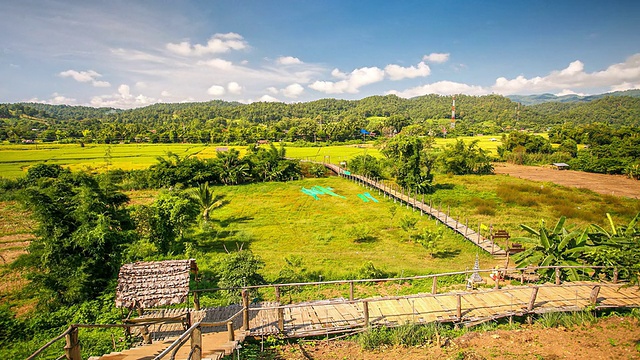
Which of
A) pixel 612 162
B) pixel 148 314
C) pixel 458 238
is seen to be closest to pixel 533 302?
pixel 458 238

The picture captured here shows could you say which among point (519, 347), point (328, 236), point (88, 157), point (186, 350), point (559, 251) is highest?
point (88, 157)

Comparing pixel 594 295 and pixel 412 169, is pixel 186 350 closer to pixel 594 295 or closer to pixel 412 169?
Result: pixel 594 295

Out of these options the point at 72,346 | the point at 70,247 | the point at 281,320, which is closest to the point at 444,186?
the point at 281,320

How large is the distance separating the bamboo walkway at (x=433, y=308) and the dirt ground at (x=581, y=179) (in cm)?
2958

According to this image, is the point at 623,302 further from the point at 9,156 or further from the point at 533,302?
the point at 9,156

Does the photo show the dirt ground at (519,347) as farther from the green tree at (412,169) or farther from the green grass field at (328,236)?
the green tree at (412,169)

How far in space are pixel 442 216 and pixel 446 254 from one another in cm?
624

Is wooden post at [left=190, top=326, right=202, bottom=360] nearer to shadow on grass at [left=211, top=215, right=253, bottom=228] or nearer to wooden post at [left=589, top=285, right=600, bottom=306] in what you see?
wooden post at [left=589, top=285, right=600, bottom=306]

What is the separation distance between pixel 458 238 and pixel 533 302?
33.4ft

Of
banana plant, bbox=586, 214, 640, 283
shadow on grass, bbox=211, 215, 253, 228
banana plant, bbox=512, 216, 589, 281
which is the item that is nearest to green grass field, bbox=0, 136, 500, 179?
shadow on grass, bbox=211, 215, 253, 228

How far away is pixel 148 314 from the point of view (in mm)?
10742

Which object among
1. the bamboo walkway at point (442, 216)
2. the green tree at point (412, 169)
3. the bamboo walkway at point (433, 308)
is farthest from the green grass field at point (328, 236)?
the bamboo walkway at point (433, 308)

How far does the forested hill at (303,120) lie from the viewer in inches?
2744

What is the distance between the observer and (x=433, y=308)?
980 centimetres
